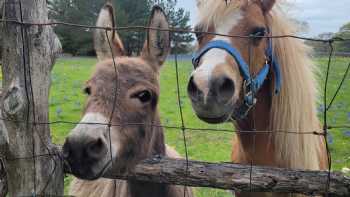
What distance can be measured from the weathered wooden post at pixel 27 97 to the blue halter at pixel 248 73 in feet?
3.53

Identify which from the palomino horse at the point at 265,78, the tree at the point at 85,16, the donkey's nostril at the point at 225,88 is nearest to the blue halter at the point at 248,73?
the palomino horse at the point at 265,78

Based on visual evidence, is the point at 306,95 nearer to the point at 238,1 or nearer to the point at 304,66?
the point at 304,66

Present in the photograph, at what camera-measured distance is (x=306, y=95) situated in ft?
10.3

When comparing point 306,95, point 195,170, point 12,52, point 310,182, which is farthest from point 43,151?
point 306,95

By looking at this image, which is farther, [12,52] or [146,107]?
[146,107]

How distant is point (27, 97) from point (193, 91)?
970mm

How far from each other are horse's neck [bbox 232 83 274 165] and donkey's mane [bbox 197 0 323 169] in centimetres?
6

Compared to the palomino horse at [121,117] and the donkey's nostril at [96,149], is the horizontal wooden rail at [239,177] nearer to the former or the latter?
the palomino horse at [121,117]

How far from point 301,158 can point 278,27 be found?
1.04m

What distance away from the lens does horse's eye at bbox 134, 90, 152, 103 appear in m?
2.60

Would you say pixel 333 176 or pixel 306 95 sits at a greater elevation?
pixel 306 95

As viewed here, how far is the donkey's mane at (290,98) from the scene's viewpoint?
10.0 feet

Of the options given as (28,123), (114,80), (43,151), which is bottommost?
(43,151)

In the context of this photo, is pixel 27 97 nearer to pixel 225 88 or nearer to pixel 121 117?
pixel 121 117
